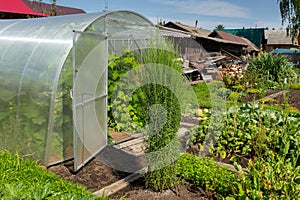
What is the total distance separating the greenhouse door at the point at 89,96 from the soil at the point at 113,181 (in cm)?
13

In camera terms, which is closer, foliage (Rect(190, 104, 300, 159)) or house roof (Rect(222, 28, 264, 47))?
foliage (Rect(190, 104, 300, 159))

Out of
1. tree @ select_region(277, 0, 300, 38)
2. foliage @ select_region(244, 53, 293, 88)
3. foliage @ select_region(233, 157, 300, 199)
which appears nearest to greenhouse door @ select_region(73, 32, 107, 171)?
Answer: foliage @ select_region(233, 157, 300, 199)

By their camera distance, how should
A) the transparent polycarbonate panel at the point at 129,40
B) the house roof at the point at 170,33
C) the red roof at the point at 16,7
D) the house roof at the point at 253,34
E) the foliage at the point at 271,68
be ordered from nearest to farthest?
the house roof at the point at 170,33 < the transparent polycarbonate panel at the point at 129,40 < the foliage at the point at 271,68 < the red roof at the point at 16,7 < the house roof at the point at 253,34

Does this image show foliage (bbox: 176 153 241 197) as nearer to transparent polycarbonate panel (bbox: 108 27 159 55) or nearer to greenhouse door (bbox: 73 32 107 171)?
greenhouse door (bbox: 73 32 107 171)

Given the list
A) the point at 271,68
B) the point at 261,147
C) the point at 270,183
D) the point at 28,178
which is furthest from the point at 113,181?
the point at 271,68

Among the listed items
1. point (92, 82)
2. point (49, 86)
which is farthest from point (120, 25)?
point (49, 86)

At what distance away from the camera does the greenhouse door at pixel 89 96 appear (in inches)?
141

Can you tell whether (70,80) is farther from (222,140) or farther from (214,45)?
(214,45)

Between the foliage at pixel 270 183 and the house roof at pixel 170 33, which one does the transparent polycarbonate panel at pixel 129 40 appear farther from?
the foliage at pixel 270 183

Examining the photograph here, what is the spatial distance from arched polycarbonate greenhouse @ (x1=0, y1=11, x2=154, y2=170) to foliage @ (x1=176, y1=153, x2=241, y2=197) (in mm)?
1387

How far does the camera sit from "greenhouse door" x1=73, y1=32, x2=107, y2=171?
3578 millimetres

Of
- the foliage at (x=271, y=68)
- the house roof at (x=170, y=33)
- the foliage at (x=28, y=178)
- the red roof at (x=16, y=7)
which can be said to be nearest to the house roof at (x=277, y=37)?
the foliage at (x=271, y=68)

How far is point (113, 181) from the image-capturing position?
357cm

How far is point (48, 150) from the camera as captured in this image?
3713 mm
